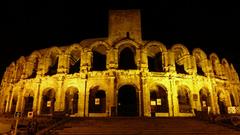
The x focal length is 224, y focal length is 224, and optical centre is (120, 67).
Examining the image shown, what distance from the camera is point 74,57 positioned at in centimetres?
3394

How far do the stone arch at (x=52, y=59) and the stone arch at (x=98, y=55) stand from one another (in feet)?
17.1

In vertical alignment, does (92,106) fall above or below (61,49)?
below

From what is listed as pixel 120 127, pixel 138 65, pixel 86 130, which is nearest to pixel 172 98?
pixel 138 65

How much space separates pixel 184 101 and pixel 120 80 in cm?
962

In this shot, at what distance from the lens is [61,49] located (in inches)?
1248

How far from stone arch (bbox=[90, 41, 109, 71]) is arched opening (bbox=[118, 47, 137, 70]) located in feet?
8.60

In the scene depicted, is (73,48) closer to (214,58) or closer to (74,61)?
(74,61)

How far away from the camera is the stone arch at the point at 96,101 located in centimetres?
2892

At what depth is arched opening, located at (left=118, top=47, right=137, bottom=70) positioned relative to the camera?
31875 mm

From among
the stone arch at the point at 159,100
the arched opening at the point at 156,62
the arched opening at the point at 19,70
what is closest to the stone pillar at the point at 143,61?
the stone arch at the point at 159,100

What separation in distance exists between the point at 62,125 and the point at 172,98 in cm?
1512

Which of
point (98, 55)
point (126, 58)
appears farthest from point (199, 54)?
point (98, 55)

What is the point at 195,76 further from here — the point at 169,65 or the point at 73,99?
the point at 73,99

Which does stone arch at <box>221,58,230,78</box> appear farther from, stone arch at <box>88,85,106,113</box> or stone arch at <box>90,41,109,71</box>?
stone arch at <box>88,85,106,113</box>
